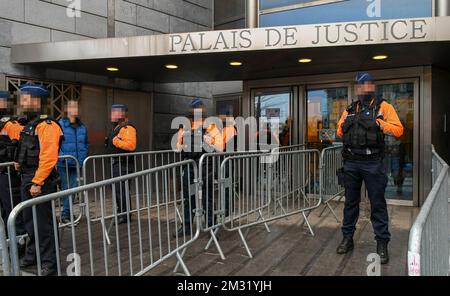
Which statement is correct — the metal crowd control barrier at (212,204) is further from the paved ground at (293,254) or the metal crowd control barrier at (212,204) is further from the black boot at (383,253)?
the black boot at (383,253)

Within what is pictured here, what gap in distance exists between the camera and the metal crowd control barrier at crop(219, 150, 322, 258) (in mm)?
4945

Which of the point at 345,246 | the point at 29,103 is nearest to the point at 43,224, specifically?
the point at 29,103

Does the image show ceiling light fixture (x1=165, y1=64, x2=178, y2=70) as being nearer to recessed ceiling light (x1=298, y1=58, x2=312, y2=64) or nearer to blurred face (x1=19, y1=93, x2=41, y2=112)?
recessed ceiling light (x1=298, y1=58, x2=312, y2=64)

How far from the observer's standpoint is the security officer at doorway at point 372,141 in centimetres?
441

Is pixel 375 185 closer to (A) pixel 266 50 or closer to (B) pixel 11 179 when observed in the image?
(A) pixel 266 50

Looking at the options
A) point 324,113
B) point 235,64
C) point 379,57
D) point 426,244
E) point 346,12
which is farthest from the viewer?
point 324,113

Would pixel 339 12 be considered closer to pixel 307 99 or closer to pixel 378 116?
pixel 307 99

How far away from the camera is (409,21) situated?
574cm

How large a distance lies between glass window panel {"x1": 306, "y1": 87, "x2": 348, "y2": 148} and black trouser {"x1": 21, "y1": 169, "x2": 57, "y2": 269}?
594 centimetres

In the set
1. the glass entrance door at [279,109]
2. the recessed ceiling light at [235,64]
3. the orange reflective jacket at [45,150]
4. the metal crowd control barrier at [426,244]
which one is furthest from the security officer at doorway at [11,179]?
the glass entrance door at [279,109]

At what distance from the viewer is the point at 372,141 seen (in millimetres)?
4395

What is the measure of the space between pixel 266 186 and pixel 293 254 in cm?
98

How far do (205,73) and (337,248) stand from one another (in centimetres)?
512
